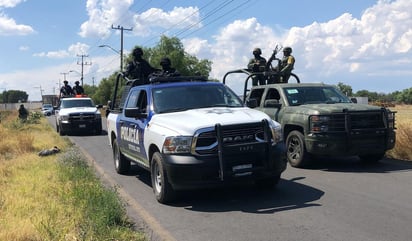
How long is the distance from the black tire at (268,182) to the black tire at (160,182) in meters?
1.53

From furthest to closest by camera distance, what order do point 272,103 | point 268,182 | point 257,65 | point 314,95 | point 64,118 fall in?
point 64,118
point 257,65
point 314,95
point 272,103
point 268,182

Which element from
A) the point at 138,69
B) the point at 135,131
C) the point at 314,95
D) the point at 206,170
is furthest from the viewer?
the point at 138,69

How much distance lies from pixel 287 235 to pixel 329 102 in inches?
235

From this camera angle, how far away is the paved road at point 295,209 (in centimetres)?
571

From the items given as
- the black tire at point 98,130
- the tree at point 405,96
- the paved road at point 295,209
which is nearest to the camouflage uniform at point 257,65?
the paved road at point 295,209

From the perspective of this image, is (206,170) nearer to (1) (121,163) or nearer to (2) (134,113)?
(2) (134,113)

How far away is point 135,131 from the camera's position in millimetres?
8867

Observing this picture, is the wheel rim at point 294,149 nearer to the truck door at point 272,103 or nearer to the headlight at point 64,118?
the truck door at point 272,103

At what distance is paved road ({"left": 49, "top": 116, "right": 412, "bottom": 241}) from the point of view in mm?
5707

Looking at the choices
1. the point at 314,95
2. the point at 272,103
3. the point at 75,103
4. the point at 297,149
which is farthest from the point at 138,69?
the point at 75,103

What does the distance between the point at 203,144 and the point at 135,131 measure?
2.25 m

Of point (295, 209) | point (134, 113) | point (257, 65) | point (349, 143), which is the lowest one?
point (295, 209)

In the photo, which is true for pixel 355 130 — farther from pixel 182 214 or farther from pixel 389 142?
pixel 182 214

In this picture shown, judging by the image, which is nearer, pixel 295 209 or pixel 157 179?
pixel 295 209
